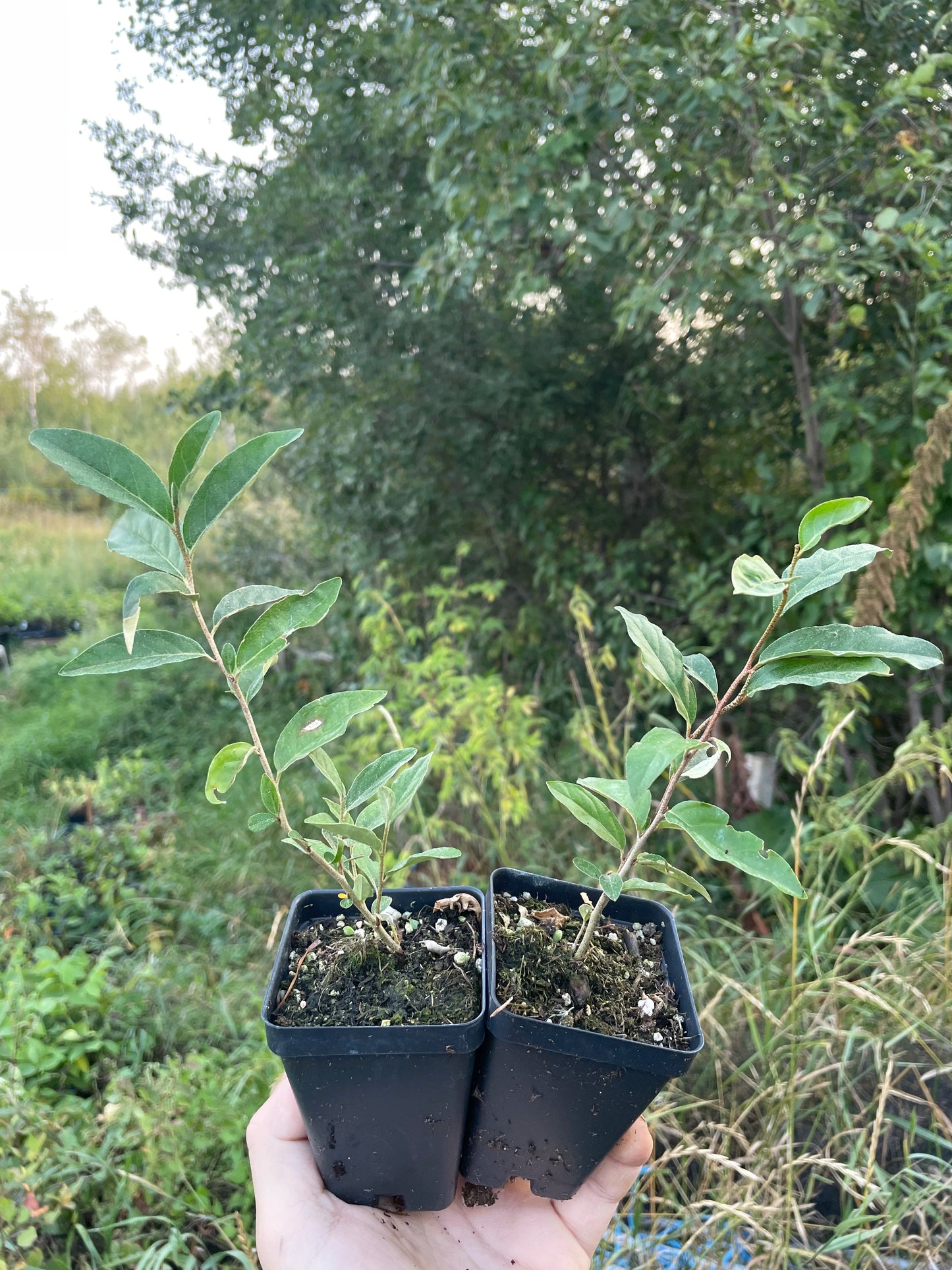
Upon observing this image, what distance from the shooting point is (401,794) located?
73cm

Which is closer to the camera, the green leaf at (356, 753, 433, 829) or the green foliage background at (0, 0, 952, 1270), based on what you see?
the green leaf at (356, 753, 433, 829)

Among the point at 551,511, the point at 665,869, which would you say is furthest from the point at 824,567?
the point at 551,511

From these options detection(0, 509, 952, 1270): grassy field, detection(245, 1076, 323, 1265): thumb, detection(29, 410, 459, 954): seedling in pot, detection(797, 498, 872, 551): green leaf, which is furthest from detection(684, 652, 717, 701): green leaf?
detection(0, 509, 952, 1270): grassy field

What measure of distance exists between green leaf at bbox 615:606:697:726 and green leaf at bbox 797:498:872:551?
12 centimetres

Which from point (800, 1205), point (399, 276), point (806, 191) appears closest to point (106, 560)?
point (399, 276)

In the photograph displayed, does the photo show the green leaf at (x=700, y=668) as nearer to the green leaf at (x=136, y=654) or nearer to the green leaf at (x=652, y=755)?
the green leaf at (x=652, y=755)

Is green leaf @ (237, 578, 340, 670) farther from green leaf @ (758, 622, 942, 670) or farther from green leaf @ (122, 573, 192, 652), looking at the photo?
green leaf @ (758, 622, 942, 670)

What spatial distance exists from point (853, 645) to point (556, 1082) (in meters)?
0.47

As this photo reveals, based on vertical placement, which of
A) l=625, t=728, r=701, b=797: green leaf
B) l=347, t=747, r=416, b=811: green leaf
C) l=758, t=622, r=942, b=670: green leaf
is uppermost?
l=758, t=622, r=942, b=670: green leaf

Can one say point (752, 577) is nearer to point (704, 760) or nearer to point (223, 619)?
point (704, 760)

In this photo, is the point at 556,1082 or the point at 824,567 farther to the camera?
the point at 556,1082

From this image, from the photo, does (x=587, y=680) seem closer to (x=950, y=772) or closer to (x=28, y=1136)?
(x=950, y=772)

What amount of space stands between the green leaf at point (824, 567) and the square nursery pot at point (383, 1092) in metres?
0.43

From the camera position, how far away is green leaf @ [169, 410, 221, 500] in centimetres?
50
